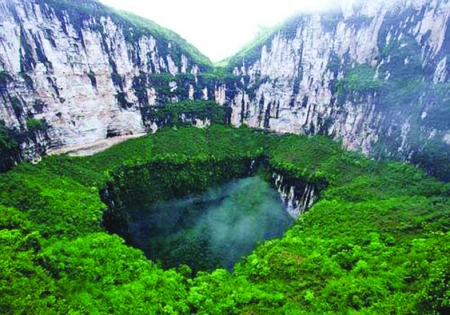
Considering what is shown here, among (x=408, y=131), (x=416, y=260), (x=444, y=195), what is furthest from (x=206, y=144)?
(x=416, y=260)

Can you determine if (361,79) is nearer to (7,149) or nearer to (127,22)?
(127,22)

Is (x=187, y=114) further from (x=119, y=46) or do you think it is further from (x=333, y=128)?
(x=333, y=128)

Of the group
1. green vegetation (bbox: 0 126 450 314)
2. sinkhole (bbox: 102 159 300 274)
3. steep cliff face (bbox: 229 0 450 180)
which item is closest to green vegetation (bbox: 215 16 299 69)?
steep cliff face (bbox: 229 0 450 180)

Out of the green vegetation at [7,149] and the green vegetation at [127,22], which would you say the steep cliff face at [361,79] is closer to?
the green vegetation at [127,22]

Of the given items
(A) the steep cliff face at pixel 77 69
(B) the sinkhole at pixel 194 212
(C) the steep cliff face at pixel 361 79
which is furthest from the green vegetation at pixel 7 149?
(C) the steep cliff face at pixel 361 79

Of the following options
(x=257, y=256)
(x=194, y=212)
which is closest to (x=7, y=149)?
(x=194, y=212)

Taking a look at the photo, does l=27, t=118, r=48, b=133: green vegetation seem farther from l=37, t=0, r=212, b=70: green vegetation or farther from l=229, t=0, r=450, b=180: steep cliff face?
l=229, t=0, r=450, b=180: steep cliff face
